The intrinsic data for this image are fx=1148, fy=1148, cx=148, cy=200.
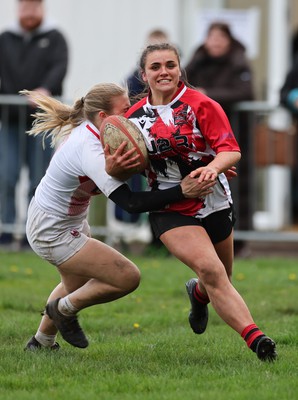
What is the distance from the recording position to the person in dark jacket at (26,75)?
1211 centimetres

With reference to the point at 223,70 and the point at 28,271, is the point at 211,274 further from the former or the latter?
the point at 223,70

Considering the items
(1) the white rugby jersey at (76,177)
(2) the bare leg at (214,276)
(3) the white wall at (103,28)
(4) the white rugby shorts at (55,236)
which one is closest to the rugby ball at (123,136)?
(1) the white rugby jersey at (76,177)

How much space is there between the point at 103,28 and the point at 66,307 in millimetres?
8020

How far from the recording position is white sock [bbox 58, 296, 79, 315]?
Result: 22.3ft

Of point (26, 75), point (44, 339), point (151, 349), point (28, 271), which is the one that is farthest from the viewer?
point (26, 75)

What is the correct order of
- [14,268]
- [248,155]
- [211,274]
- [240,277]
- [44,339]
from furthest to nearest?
[248,155], [14,268], [240,277], [44,339], [211,274]

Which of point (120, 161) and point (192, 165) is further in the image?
point (192, 165)

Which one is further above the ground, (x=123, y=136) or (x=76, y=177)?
(x=123, y=136)

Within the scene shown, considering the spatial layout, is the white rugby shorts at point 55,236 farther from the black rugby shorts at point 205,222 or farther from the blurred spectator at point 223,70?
the blurred spectator at point 223,70

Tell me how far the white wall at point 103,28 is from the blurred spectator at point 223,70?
7.06 ft

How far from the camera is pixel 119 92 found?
6.72 m

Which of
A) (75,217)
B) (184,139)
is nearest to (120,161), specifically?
(184,139)

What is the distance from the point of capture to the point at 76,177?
6602 millimetres

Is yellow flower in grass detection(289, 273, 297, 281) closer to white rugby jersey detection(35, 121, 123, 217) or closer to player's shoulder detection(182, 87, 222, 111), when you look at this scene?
white rugby jersey detection(35, 121, 123, 217)
